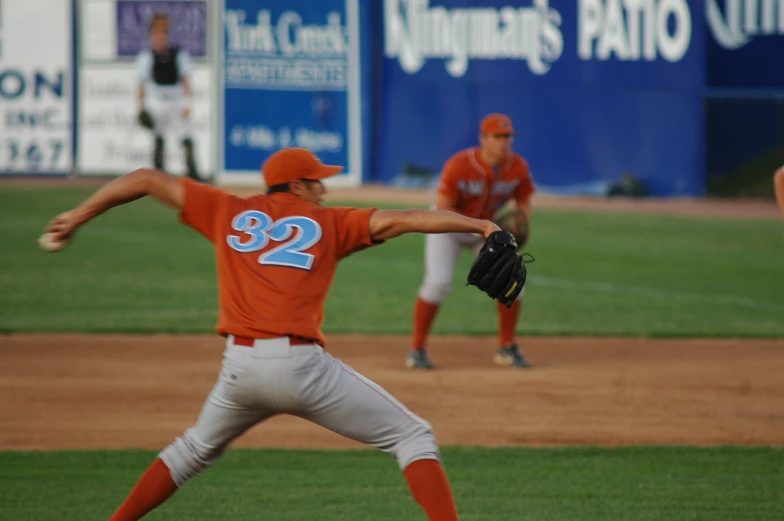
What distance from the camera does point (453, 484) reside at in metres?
6.64

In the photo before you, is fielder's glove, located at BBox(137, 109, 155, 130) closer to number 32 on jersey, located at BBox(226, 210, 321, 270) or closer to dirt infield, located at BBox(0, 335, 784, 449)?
dirt infield, located at BBox(0, 335, 784, 449)

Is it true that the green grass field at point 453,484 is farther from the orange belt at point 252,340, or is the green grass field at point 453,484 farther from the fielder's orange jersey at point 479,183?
the fielder's orange jersey at point 479,183

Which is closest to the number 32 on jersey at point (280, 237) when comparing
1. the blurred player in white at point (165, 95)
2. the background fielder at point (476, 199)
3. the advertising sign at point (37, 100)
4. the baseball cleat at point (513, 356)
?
the background fielder at point (476, 199)

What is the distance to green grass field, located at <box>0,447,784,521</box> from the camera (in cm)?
604

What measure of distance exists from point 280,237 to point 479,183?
4.74 metres

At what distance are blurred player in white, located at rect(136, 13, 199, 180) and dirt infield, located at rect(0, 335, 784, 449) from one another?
44.5 ft

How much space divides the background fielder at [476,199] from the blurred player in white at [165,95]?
1508 centimetres

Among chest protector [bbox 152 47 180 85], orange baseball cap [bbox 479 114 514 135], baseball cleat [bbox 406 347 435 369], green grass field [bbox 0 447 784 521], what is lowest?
green grass field [bbox 0 447 784 521]

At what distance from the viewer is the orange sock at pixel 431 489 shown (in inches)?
187

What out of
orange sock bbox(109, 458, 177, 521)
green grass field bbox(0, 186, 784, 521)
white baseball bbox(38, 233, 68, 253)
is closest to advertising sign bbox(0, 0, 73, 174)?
green grass field bbox(0, 186, 784, 521)

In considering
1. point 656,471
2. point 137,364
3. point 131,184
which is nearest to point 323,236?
point 131,184

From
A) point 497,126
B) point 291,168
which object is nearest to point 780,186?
point 497,126

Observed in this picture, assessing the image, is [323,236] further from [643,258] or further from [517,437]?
[643,258]

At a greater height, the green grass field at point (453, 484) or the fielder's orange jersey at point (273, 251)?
the fielder's orange jersey at point (273, 251)
